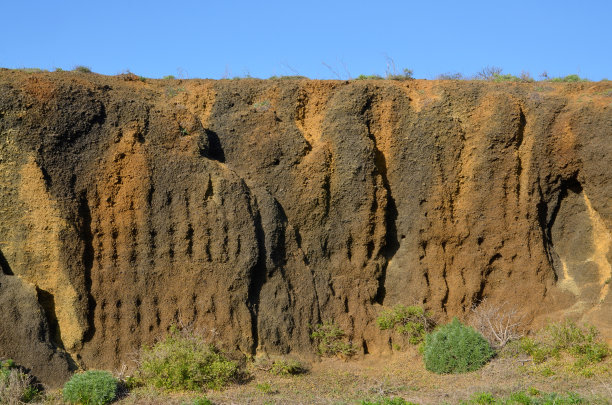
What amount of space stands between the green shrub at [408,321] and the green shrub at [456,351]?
56 centimetres

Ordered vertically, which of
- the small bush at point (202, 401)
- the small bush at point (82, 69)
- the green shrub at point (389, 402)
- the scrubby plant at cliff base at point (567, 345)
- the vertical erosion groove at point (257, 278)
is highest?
the small bush at point (82, 69)

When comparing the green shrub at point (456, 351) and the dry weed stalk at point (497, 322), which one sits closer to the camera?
the green shrub at point (456, 351)

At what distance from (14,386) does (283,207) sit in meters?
5.75

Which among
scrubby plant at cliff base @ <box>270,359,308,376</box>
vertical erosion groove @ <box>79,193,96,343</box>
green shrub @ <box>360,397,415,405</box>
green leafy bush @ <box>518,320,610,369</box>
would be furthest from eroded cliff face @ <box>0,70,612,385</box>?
green shrub @ <box>360,397,415,405</box>

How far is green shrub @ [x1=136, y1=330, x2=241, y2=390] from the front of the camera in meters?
11.6

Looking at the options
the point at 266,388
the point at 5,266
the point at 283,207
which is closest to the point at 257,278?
the point at 283,207

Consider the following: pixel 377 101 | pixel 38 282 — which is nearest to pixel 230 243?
pixel 38 282

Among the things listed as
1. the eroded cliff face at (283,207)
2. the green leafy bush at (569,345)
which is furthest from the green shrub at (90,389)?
the green leafy bush at (569,345)

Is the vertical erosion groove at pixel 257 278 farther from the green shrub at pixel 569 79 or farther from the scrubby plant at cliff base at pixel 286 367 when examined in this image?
the green shrub at pixel 569 79

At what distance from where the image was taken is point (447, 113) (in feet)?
48.9

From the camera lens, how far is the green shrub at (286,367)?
12398 millimetres

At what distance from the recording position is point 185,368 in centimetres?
1156

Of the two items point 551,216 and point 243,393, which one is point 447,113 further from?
point 243,393

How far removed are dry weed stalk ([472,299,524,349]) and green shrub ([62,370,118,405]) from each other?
686 cm
